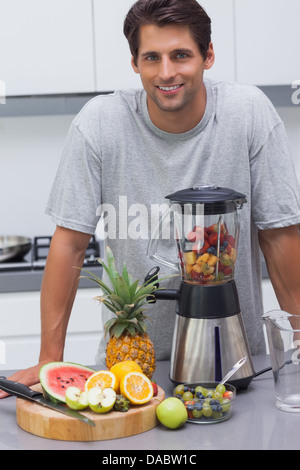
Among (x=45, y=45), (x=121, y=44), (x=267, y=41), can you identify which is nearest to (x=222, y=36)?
(x=267, y=41)

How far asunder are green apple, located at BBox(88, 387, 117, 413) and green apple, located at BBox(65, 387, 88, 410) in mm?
16

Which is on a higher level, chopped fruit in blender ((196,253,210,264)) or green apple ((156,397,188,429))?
chopped fruit in blender ((196,253,210,264))

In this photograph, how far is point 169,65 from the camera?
1695 millimetres

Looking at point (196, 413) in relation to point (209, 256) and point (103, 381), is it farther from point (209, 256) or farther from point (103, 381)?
point (209, 256)

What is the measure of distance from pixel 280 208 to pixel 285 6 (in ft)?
4.95

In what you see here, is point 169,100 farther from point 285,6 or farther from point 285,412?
point 285,6

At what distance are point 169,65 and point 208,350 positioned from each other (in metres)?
0.62

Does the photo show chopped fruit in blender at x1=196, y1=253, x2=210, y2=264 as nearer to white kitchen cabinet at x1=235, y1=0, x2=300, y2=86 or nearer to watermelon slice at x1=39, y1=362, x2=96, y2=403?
watermelon slice at x1=39, y1=362, x2=96, y2=403

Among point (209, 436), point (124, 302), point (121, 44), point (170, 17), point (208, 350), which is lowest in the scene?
point (209, 436)

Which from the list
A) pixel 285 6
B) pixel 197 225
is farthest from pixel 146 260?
pixel 285 6

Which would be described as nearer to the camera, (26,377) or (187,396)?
(187,396)

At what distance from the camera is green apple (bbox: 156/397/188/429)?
4.48 ft

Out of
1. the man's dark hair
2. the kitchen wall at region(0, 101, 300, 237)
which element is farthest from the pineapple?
the kitchen wall at region(0, 101, 300, 237)

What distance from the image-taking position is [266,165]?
1.83 metres
